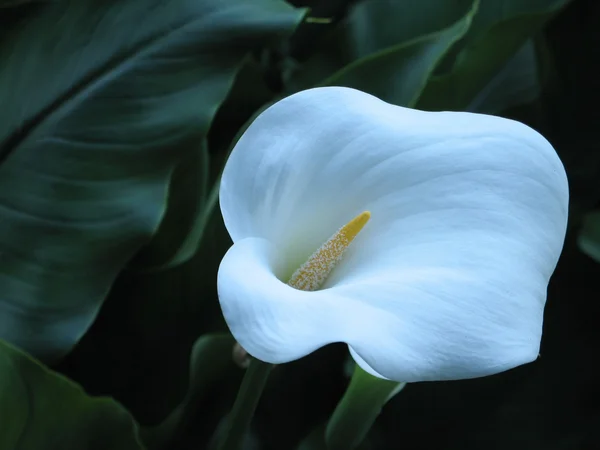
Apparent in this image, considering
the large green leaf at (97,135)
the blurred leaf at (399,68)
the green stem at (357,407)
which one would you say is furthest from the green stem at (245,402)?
the blurred leaf at (399,68)

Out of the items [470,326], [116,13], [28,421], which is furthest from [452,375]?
[116,13]

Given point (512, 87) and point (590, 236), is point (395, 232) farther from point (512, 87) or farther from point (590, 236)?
point (512, 87)

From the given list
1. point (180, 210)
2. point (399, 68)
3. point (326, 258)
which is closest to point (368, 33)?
point (399, 68)

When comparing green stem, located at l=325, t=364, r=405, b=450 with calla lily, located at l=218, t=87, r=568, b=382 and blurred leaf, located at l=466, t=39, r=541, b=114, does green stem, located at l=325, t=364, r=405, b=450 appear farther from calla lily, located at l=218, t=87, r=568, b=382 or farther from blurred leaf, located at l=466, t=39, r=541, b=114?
blurred leaf, located at l=466, t=39, r=541, b=114

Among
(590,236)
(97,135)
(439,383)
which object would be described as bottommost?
(439,383)

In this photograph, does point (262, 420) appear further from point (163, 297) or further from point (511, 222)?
point (511, 222)

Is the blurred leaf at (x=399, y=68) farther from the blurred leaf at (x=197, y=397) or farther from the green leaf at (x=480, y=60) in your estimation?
the blurred leaf at (x=197, y=397)
